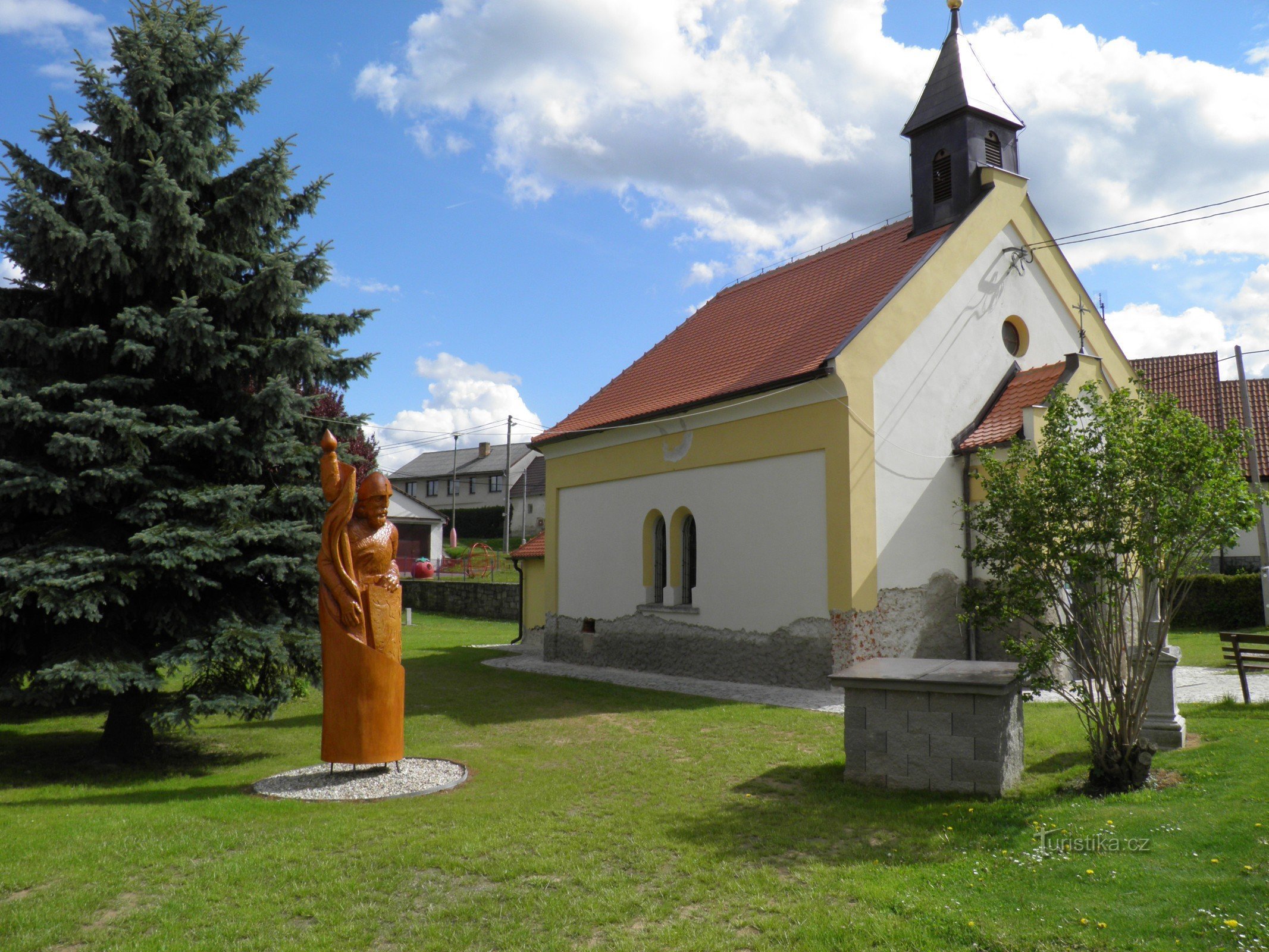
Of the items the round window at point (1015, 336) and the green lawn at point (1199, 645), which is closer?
the round window at point (1015, 336)

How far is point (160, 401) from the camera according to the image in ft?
29.9

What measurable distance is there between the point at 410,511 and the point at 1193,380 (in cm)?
3677

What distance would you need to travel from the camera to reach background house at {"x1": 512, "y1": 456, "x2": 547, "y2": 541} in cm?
5777

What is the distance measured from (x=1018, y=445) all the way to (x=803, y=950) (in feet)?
16.5

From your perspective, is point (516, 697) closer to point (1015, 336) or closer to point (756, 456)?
point (756, 456)

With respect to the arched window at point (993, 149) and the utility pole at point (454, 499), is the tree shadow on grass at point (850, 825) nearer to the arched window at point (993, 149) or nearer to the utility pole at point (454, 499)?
the arched window at point (993, 149)

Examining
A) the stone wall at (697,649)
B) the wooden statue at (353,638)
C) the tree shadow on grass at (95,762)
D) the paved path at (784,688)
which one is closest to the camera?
the wooden statue at (353,638)

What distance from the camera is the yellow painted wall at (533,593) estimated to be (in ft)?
70.6

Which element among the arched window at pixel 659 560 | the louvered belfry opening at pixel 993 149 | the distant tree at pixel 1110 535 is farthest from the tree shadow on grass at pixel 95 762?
the louvered belfry opening at pixel 993 149

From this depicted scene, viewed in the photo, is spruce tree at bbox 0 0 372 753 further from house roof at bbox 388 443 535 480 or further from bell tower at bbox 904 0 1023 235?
house roof at bbox 388 443 535 480

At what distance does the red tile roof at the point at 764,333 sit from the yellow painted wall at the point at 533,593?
3.71 meters

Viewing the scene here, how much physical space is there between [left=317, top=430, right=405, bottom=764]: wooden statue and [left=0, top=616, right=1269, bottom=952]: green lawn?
0.78m

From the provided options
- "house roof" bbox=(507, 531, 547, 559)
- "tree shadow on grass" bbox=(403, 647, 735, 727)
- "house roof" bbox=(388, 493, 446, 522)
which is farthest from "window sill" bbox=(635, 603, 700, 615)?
"house roof" bbox=(388, 493, 446, 522)

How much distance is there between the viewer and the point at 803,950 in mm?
4434
